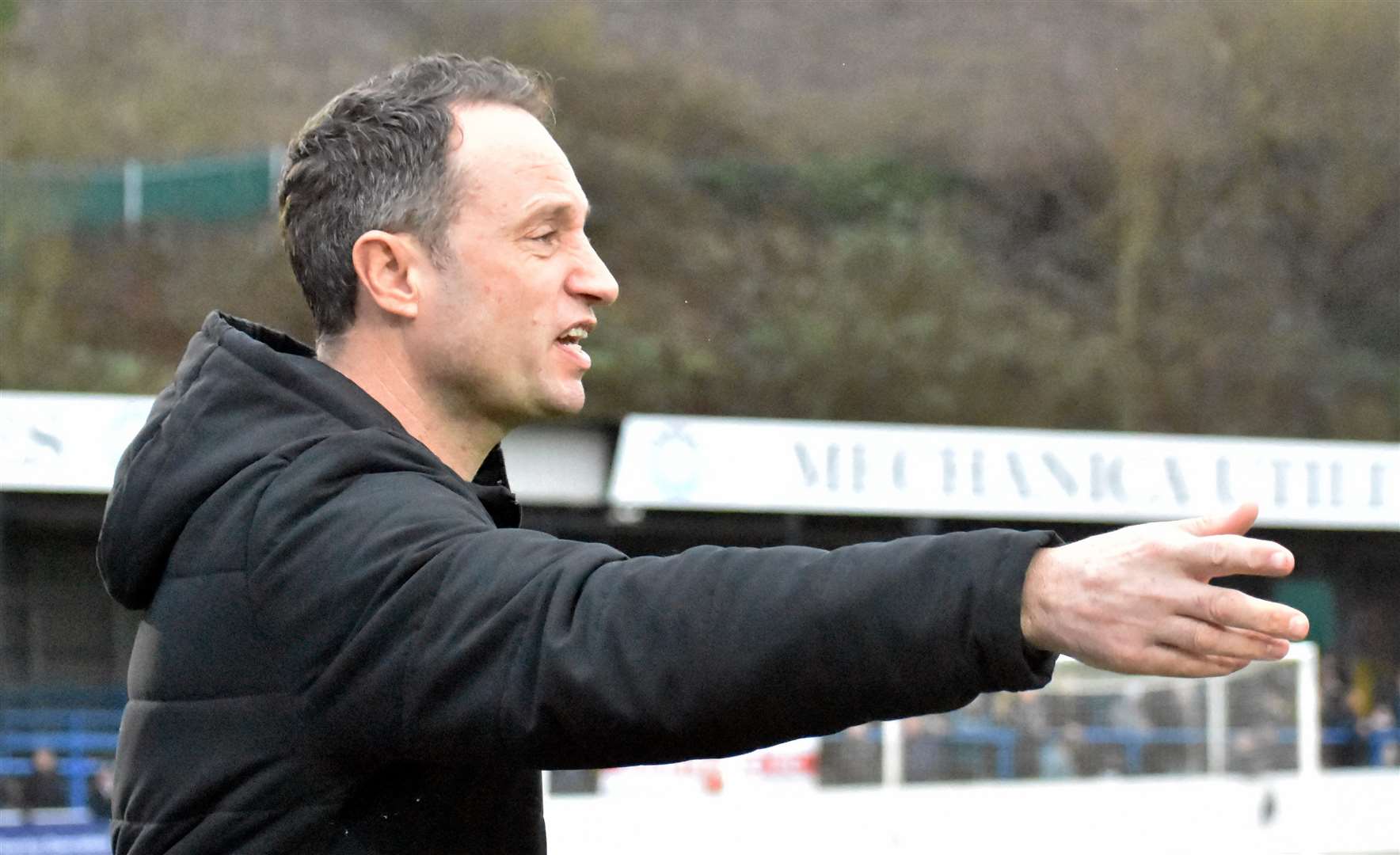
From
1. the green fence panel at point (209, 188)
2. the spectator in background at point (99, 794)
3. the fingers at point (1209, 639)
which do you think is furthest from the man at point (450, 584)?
the green fence panel at point (209, 188)

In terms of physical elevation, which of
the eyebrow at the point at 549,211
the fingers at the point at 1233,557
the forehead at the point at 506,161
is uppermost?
A: the forehead at the point at 506,161

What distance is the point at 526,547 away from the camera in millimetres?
1083

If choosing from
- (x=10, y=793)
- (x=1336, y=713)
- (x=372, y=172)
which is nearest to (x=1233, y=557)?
(x=372, y=172)

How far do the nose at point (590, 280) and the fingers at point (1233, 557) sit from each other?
2.12ft

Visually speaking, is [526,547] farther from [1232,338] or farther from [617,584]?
[1232,338]

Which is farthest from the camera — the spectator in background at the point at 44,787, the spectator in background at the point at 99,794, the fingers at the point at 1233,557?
the spectator in background at the point at 44,787

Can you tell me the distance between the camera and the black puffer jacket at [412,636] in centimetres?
99

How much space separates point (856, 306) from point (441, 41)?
5.37 meters

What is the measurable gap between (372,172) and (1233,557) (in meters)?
0.81

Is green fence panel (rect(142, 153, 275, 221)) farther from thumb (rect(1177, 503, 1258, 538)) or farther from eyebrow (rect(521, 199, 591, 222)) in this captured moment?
thumb (rect(1177, 503, 1258, 538))

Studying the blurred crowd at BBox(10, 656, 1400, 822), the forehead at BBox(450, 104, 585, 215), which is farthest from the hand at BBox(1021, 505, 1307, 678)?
the blurred crowd at BBox(10, 656, 1400, 822)

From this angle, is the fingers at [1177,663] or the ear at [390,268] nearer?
the fingers at [1177,663]

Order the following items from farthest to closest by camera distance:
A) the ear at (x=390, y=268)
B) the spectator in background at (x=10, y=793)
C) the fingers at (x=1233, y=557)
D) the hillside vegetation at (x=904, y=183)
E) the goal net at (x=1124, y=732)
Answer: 1. the hillside vegetation at (x=904, y=183)
2. the spectator in background at (x=10, y=793)
3. the goal net at (x=1124, y=732)
4. the ear at (x=390, y=268)
5. the fingers at (x=1233, y=557)

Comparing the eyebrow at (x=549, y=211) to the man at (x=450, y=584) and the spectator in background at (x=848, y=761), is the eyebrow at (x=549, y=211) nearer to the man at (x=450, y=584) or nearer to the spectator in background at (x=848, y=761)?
the man at (x=450, y=584)
